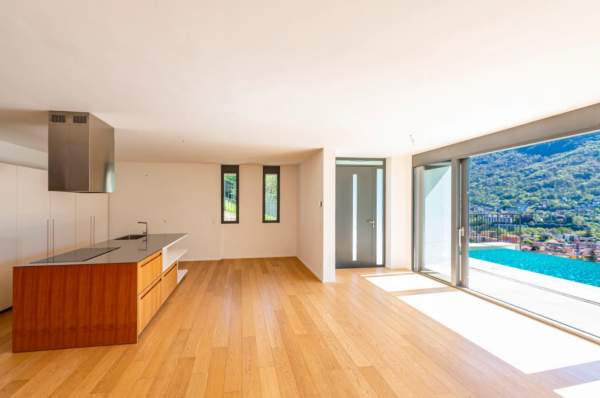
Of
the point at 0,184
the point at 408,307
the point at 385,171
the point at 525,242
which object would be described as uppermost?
the point at 385,171

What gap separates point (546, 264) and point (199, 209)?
23.2 feet

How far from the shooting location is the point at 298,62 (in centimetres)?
209

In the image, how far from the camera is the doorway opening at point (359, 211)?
6562 millimetres

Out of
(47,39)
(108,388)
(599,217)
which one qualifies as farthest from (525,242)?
(47,39)

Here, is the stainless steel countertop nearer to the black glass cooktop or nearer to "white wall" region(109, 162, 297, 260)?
the black glass cooktop

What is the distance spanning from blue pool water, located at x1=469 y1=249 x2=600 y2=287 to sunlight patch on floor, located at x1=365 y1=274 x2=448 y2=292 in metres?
0.93

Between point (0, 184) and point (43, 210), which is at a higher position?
point (0, 184)

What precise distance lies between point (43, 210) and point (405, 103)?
5765mm

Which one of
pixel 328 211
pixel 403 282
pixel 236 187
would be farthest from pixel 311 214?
pixel 236 187

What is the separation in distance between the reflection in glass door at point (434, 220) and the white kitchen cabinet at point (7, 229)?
22.9 ft

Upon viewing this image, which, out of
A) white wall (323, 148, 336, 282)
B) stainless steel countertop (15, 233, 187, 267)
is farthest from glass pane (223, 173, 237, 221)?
white wall (323, 148, 336, 282)

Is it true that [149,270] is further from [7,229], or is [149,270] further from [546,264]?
[546,264]

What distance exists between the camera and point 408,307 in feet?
13.6

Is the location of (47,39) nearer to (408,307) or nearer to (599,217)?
(408,307)
